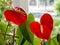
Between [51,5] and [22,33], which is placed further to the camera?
[51,5]

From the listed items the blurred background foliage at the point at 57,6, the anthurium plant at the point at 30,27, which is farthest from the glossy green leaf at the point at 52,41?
the blurred background foliage at the point at 57,6

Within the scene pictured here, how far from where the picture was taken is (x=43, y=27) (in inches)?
14.8

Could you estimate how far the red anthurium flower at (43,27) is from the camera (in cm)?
37

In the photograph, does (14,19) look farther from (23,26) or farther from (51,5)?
(51,5)

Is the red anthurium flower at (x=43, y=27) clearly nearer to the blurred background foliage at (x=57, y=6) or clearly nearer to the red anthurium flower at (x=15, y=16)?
the red anthurium flower at (x=15, y=16)

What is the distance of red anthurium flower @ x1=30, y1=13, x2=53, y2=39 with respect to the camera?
37cm

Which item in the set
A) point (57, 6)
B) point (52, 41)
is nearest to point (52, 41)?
point (52, 41)

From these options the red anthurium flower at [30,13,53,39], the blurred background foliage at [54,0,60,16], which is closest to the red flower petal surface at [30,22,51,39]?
the red anthurium flower at [30,13,53,39]

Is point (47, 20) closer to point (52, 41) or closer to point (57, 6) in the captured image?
point (52, 41)

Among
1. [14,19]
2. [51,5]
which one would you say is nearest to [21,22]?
[14,19]

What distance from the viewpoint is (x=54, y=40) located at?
15.4 inches

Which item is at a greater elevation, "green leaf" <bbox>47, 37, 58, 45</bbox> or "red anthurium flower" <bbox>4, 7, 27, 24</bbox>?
"red anthurium flower" <bbox>4, 7, 27, 24</bbox>

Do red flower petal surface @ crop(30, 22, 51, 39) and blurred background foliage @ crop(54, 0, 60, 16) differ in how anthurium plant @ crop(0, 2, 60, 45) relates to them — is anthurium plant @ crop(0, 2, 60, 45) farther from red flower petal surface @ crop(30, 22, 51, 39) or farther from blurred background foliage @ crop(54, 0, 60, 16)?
blurred background foliage @ crop(54, 0, 60, 16)

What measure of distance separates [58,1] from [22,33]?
1.36 metres
